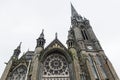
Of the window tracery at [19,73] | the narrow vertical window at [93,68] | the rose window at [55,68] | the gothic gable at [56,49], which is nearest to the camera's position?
the rose window at [55,68]

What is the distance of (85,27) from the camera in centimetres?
3139

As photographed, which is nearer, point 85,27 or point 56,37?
point 56,37

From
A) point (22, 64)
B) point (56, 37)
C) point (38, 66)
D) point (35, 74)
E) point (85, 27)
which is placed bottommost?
point (35, 74)

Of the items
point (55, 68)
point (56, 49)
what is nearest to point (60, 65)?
point (55, 68)

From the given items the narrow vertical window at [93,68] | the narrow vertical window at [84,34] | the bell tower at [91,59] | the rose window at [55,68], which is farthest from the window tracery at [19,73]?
the narrow vertical window at [84,34]

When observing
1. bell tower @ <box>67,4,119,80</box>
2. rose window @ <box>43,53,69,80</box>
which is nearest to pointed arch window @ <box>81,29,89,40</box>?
bell tower @ <box>67,4,119,80</box>

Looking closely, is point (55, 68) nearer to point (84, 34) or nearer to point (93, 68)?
point (93, 68)

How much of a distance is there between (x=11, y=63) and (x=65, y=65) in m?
8.05

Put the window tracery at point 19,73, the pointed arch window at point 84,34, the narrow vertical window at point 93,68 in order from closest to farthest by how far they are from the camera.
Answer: the window tracery at point 19,73
the narrow vertical window at point 93,68
the pointed arch window at point 84,34

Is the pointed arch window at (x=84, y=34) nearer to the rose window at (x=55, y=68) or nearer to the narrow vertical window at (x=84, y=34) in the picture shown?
the narrow vertical window at (x=84, y=34)

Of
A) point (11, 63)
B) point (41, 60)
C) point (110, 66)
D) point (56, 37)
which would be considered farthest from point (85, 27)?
point (11, 63)

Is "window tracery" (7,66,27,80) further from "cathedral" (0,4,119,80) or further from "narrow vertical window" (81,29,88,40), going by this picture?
"narrow vertical window" (81,29,88,40)

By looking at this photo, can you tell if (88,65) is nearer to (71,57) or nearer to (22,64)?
(71,57)

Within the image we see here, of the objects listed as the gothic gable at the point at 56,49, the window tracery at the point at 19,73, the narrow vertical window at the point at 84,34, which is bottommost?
the window tracery at the point at 19,73
